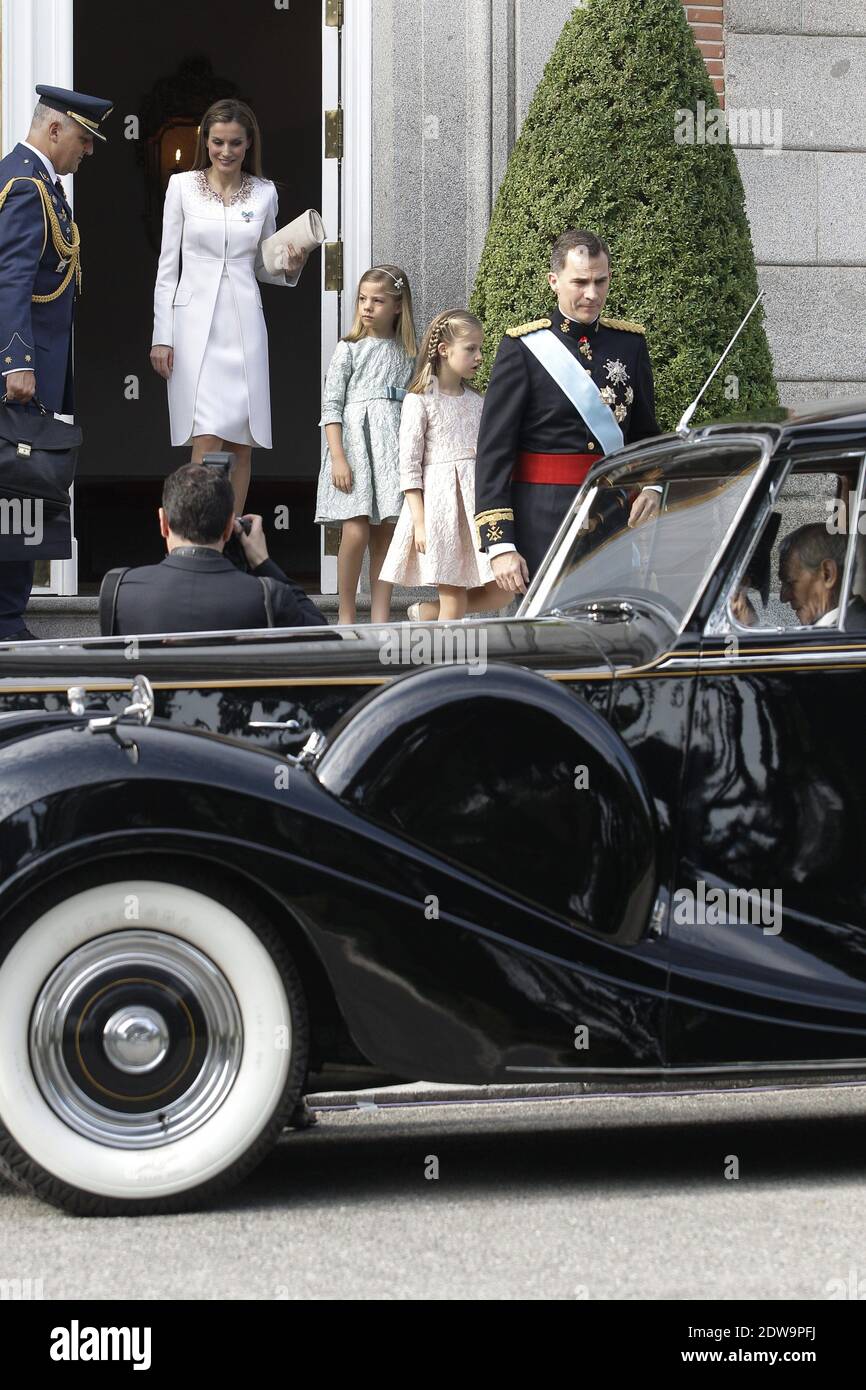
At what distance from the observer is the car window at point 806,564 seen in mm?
4422

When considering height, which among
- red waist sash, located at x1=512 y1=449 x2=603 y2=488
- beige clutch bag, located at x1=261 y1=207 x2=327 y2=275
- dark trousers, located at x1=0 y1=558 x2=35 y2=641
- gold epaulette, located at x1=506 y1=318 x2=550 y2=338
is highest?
beige clutch bag, located at x1=261 y1=207 x2=327 y2=275

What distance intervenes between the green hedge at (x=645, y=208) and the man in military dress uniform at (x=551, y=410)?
2031mm

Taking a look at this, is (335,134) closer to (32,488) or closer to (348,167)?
(348,167)

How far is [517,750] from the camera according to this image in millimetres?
4105

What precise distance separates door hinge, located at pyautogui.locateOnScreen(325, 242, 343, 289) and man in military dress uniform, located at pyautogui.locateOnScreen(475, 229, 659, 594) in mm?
3583

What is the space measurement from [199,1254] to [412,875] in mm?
865

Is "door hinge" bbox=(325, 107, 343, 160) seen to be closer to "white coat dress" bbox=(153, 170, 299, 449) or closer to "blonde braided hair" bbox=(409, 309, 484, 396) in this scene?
"white coat dress" bbox=(153, 170, 299, 449)

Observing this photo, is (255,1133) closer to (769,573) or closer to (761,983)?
(761,983)

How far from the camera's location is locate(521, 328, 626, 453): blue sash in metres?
6.53

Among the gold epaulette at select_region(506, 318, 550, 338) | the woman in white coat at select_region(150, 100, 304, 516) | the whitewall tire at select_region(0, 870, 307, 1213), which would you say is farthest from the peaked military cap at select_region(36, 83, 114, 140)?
the whitewall tire at select_region(0, 870, 307, 1213)

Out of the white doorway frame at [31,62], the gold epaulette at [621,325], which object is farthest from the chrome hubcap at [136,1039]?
the white doorway frame at [31,62]

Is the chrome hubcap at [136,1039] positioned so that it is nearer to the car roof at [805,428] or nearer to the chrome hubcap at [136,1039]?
the chrome hubcap at [136,1039]

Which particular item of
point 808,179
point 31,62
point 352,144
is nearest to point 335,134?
point 352,144
